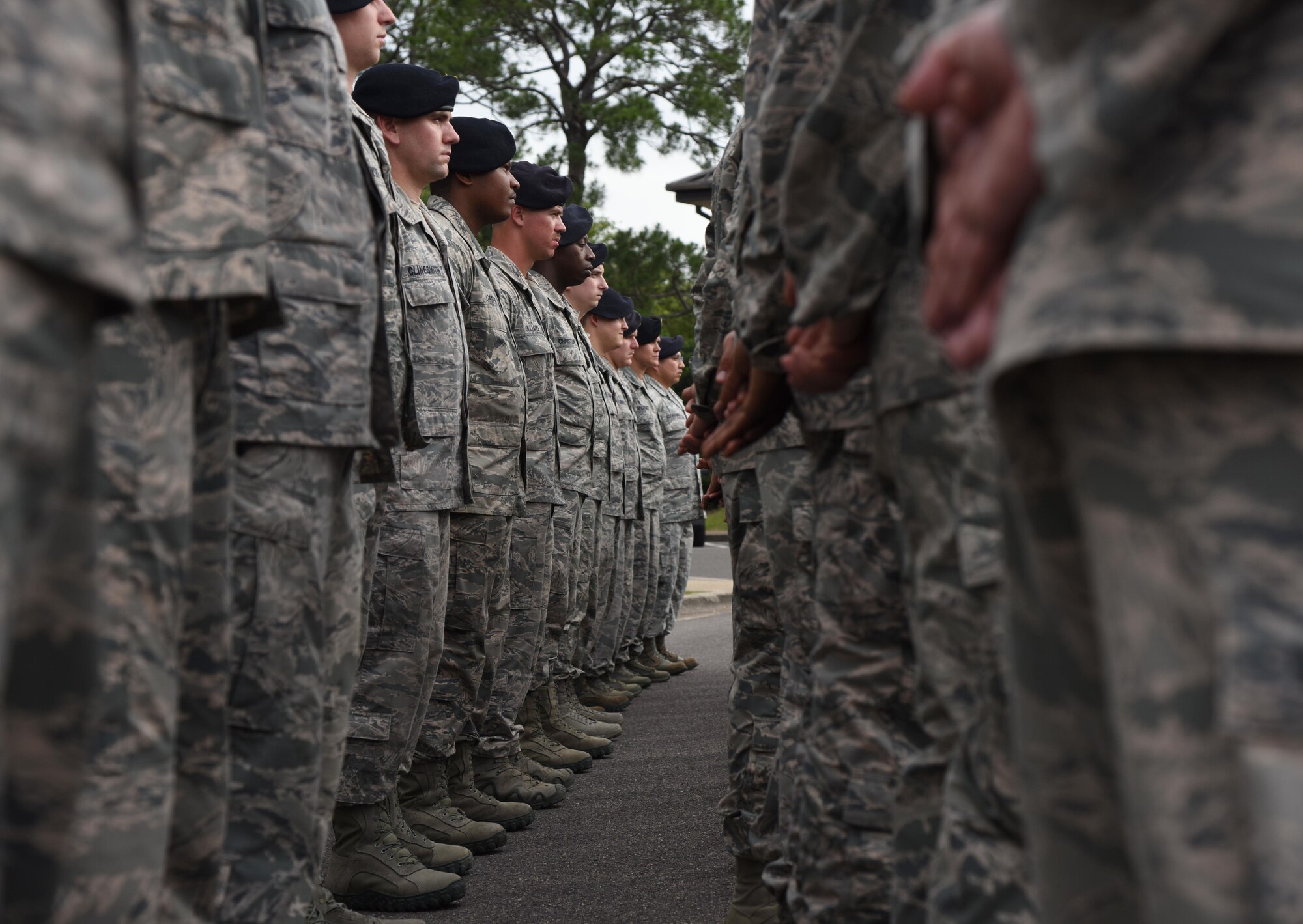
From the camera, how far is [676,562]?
36.4 feet

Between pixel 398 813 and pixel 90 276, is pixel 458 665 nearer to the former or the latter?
pixel 398 813

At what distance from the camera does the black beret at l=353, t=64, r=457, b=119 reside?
435cm

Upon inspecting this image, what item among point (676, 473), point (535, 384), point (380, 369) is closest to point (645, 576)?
point (676, 473)

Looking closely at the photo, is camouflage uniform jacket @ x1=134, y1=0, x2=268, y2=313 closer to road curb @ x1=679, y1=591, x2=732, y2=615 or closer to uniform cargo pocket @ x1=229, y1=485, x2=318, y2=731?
uniform cargo pocket @ x1=229, y1=485, x2=318, y2=731

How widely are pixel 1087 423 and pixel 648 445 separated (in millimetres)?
8890

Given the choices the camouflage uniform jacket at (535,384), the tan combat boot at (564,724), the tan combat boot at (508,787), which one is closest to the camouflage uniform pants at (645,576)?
the tan combat boot at (564,724)

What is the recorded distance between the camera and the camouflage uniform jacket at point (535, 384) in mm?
5625

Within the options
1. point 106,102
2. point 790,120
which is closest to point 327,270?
point 790,120

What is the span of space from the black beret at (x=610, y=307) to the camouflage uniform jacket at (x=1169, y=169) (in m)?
8.22

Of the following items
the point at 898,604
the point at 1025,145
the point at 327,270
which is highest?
the point at 327,270

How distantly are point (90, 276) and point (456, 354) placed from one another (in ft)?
9.89

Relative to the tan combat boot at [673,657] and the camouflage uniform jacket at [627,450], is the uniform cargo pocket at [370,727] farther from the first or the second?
the tan combat boot at [673,657]

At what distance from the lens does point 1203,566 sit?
102 centimetres

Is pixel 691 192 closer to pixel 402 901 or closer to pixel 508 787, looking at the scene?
pixel 508 787
